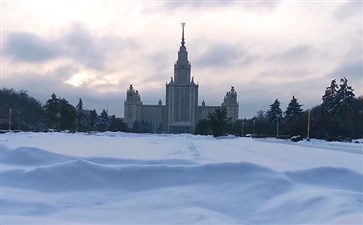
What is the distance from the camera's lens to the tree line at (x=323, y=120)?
29.4 m

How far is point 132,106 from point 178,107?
1132 centimetres

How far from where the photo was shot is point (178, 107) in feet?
355

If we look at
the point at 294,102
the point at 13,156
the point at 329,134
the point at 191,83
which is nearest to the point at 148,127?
the point at 191,83

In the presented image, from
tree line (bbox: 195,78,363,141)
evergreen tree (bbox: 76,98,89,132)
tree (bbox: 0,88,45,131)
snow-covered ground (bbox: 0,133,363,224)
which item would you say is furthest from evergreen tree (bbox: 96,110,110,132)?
snow-covered ground (bbox: 0,133,363,224)

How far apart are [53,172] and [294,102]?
47.1 meters

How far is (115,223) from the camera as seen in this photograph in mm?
3668

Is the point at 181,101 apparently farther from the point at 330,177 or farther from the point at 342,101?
the point at 330,177

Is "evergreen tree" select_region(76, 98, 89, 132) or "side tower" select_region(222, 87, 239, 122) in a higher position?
"side tower" select_region(222, 87, 239, 122)

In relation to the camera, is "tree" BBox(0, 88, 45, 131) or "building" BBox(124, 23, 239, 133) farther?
"building" BBox(124, 23, 239, 133)

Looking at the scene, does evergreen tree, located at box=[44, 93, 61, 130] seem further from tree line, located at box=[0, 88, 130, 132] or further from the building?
the building

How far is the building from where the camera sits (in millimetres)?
106562

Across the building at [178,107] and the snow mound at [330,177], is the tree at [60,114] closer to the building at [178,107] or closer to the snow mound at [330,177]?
the snow mound at [330,177]

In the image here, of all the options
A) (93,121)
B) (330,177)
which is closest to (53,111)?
(93,121)

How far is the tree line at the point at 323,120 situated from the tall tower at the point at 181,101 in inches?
1708
